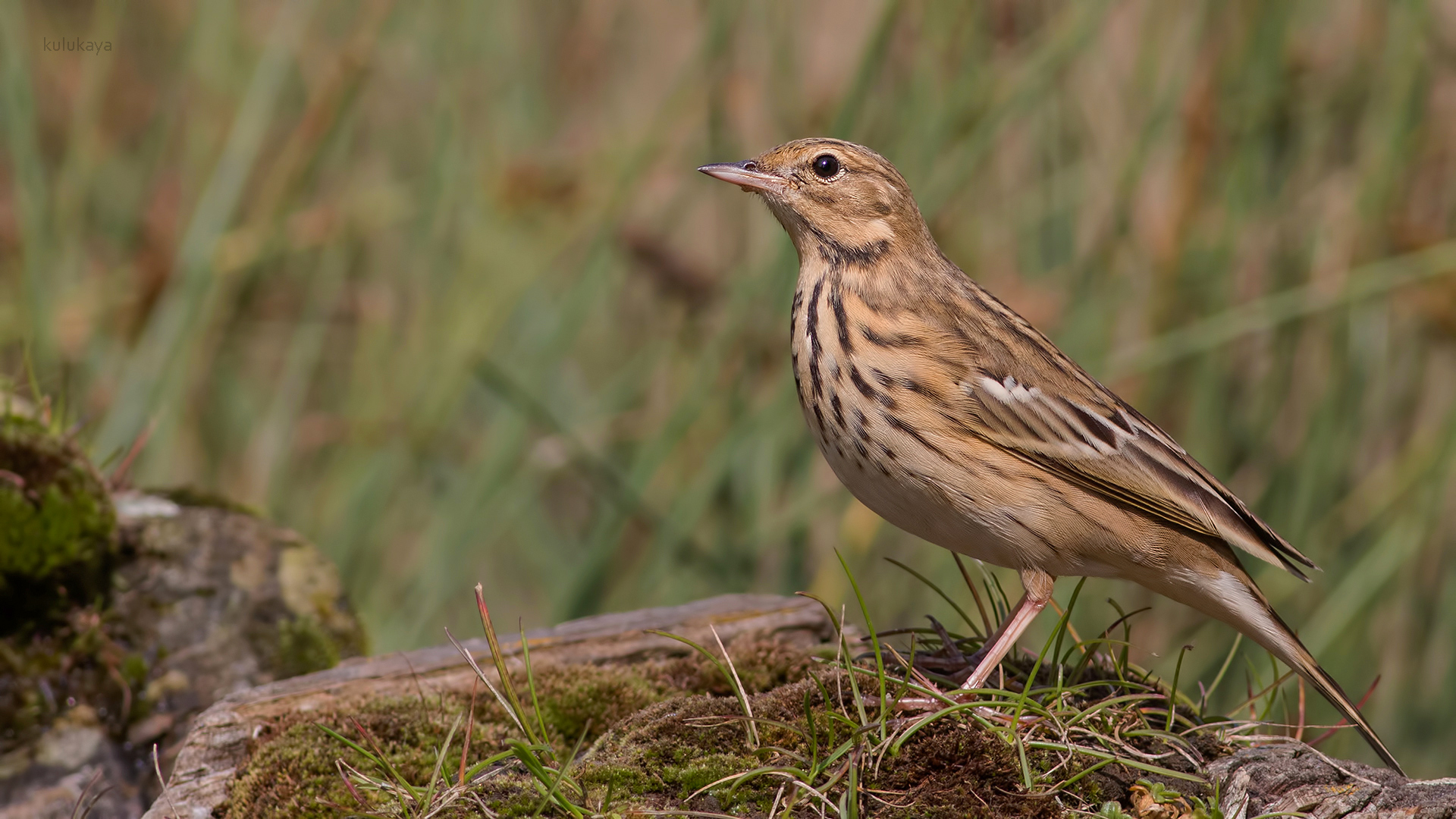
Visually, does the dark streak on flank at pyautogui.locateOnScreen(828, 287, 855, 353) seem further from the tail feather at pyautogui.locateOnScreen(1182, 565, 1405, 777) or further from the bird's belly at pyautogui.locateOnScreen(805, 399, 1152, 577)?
the tail feather at pyautogui.locateOnScreen(1182, 565, 1405, 777)

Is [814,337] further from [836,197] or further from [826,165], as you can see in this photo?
[826,165]

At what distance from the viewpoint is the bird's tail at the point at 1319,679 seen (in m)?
3.33

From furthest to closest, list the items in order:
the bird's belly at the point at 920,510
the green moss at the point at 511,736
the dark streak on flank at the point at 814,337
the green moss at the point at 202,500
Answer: the green moss at the point at 202,500 → the dark streak on flank at the point at 814,337 → the bird's belly at the point at 920,510 → the green moss at the point at 511,736

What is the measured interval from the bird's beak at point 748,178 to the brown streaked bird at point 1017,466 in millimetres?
570

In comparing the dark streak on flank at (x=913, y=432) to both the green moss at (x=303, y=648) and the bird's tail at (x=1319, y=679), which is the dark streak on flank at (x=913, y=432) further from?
the green moss at (x=303, y=648)

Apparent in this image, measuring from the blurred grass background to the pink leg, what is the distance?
1.99 meters

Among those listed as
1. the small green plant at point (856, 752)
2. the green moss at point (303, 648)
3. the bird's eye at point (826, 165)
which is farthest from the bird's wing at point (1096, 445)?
the green moss at point (303, 648)

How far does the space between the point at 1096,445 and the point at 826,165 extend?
1.35m

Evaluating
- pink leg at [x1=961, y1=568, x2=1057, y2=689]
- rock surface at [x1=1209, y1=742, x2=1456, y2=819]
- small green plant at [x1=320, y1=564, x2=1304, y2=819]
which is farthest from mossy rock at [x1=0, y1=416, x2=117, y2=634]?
rock surface at [x1=1209, y1=742, x2=1456, y2=819]

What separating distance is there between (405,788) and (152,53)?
23.0 ft

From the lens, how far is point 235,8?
657 cm

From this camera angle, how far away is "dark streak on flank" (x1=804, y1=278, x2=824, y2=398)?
12.8ft

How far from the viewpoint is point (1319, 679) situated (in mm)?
3479

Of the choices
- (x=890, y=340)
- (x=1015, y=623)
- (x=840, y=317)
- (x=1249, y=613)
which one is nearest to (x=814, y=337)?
(x=840, y=317)
